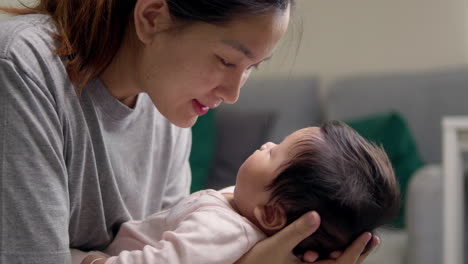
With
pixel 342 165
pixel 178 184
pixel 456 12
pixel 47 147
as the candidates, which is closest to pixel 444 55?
pixel 456 12

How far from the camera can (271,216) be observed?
115 centimetres

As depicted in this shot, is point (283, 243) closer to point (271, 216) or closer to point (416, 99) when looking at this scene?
point (271, 216)

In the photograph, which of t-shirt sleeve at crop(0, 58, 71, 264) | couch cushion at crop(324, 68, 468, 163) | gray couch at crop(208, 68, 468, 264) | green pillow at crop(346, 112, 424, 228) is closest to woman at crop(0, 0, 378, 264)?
t-shirt sleeve at crop(0, 58, 71, 264)

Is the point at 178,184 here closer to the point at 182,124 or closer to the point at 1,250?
the point at 182,124

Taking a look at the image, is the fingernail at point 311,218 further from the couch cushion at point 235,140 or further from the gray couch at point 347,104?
the couch cushion at point 235,140

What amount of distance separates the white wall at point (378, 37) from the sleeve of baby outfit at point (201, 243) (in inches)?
90.4

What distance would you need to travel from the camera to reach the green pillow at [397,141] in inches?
112

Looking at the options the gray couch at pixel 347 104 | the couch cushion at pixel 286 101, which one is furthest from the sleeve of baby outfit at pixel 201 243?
the couch cushion at pixel 286 101

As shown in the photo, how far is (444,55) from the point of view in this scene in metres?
3.40

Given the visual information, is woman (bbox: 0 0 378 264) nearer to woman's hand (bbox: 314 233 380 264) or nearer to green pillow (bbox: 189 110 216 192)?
woman's hand (bbox: 314 233 380 264)

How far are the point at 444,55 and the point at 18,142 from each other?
2.85m

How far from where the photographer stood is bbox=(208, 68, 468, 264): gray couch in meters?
3.09

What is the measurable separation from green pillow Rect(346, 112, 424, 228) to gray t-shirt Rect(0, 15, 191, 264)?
167cm

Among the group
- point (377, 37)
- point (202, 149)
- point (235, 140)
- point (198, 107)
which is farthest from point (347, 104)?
point (198, 107)
